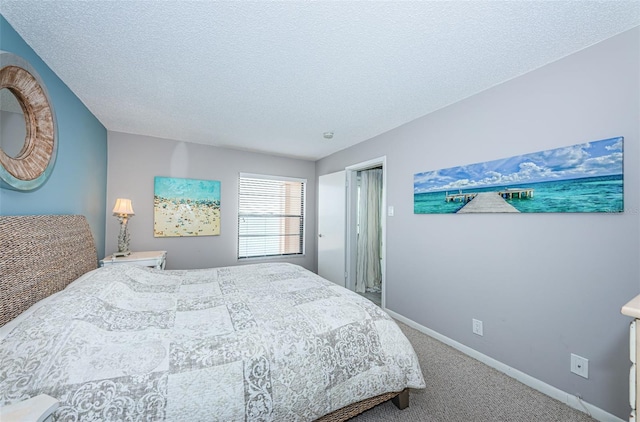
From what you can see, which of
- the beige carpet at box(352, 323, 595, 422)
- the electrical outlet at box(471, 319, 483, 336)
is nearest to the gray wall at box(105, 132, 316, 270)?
the beige carpet at box(352, 323, 595, 422)

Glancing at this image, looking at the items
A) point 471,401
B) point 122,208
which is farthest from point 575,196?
point 122,208

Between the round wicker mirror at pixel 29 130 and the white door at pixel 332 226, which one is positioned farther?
the white door at pixel 332 226

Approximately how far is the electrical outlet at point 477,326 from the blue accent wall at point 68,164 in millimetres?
3536

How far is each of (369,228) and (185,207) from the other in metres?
3.14

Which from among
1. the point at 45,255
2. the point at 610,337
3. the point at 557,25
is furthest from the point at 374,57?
the point at 45,255

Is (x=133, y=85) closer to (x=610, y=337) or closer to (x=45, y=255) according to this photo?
(x=45, y=255)

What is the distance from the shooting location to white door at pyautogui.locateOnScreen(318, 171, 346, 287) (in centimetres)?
407

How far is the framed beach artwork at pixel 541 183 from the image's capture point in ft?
5.19

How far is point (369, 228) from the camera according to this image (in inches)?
186

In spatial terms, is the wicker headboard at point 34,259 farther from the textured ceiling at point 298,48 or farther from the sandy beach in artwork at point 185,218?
the sandy beach in artwork at point 185,218

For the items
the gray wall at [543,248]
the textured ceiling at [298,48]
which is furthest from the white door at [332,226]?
the textured ceiling at [298,48]

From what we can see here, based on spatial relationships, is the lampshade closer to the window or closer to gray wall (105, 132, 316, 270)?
gray wall (105, 132, 316, 270)

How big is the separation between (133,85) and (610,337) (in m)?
4.00

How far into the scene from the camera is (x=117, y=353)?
1089 millimetres
